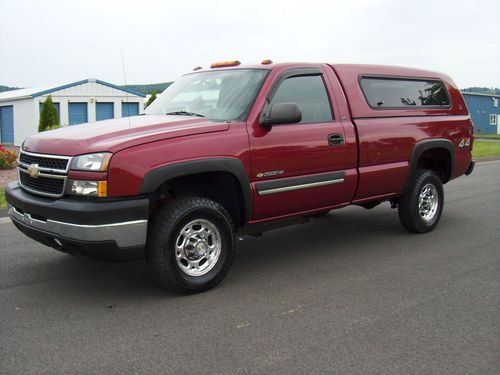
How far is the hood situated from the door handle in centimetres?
119

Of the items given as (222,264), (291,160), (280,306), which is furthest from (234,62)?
(280,306)

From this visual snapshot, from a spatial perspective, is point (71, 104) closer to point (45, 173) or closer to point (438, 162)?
point (438, 162)

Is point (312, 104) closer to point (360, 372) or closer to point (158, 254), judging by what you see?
point (158, 254)

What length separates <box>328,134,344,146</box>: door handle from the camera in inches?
206

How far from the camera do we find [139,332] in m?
3.66

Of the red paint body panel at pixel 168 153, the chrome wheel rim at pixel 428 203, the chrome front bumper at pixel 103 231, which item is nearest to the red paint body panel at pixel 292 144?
the red paint body panel at pixel 168 153

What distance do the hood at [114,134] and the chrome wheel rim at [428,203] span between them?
3218 millimetres

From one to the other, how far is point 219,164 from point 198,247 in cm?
71

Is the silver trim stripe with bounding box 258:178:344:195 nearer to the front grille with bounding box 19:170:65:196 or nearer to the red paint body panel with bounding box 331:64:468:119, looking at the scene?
the red paint body panel with bounding box 331:64:468:119

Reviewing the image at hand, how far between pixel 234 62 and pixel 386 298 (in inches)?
110

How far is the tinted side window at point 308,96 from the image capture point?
511 cm

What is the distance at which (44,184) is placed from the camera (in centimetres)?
426

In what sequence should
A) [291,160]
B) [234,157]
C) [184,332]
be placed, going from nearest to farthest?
1. [184,332]
2. [234,157]
3. [291,160]

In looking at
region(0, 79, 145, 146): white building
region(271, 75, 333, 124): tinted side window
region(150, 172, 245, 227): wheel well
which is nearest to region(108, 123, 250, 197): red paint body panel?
region(150, 172, 245, 227): wheel well
